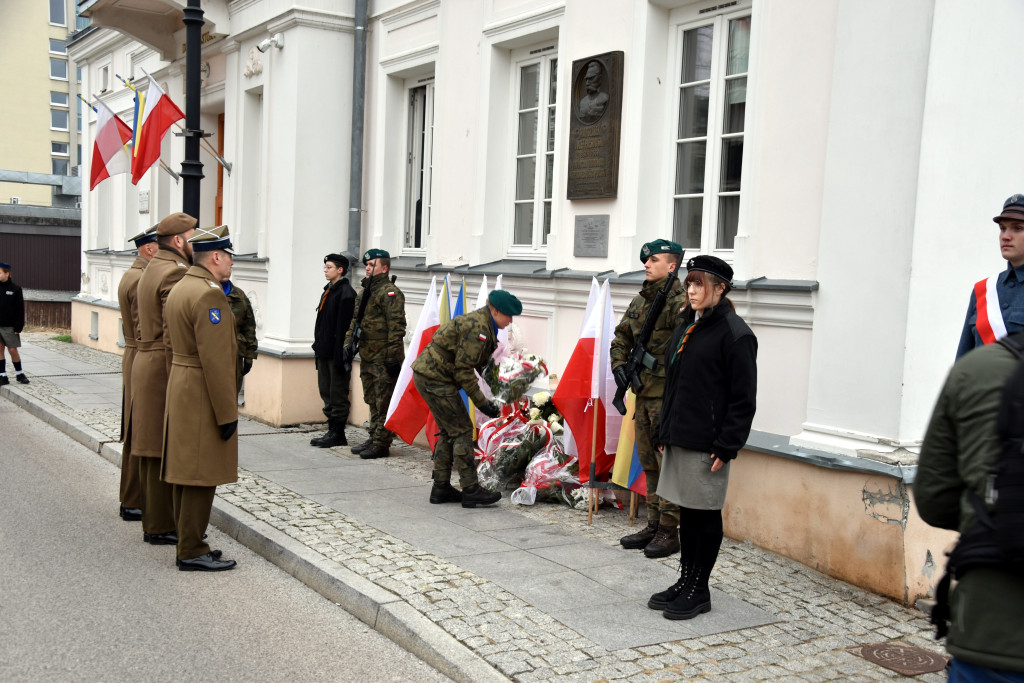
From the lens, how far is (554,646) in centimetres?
445

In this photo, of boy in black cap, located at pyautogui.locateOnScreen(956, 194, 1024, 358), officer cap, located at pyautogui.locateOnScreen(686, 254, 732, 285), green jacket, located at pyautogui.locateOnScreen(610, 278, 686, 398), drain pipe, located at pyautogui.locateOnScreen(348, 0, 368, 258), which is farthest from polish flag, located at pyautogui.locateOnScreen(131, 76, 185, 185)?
boy in black cap, located at pyautogui.locateOnScreen(956, 194, 1024, 358)

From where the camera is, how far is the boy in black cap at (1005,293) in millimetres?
4508

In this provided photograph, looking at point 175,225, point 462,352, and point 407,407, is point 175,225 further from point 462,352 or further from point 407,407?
point 407,407

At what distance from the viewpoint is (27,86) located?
52.9 m

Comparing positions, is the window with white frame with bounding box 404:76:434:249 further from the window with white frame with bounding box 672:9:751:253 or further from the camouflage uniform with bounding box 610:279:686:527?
the camouflage uniform with bounding box 610:279:686:527

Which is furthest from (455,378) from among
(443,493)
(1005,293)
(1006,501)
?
(1006,501)

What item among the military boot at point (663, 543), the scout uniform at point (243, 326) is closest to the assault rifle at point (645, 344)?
the military boot at point (663, 543)

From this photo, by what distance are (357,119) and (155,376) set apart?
17.5 feet

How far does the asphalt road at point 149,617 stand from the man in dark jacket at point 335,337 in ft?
9.31

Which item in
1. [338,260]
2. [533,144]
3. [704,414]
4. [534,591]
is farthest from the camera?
[338,260]

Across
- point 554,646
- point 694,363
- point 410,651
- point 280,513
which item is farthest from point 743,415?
point 280,513

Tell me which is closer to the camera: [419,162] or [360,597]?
[360,597]

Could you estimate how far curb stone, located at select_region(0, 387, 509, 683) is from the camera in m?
4.34

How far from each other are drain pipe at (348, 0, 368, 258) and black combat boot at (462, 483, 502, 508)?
4610 mm
